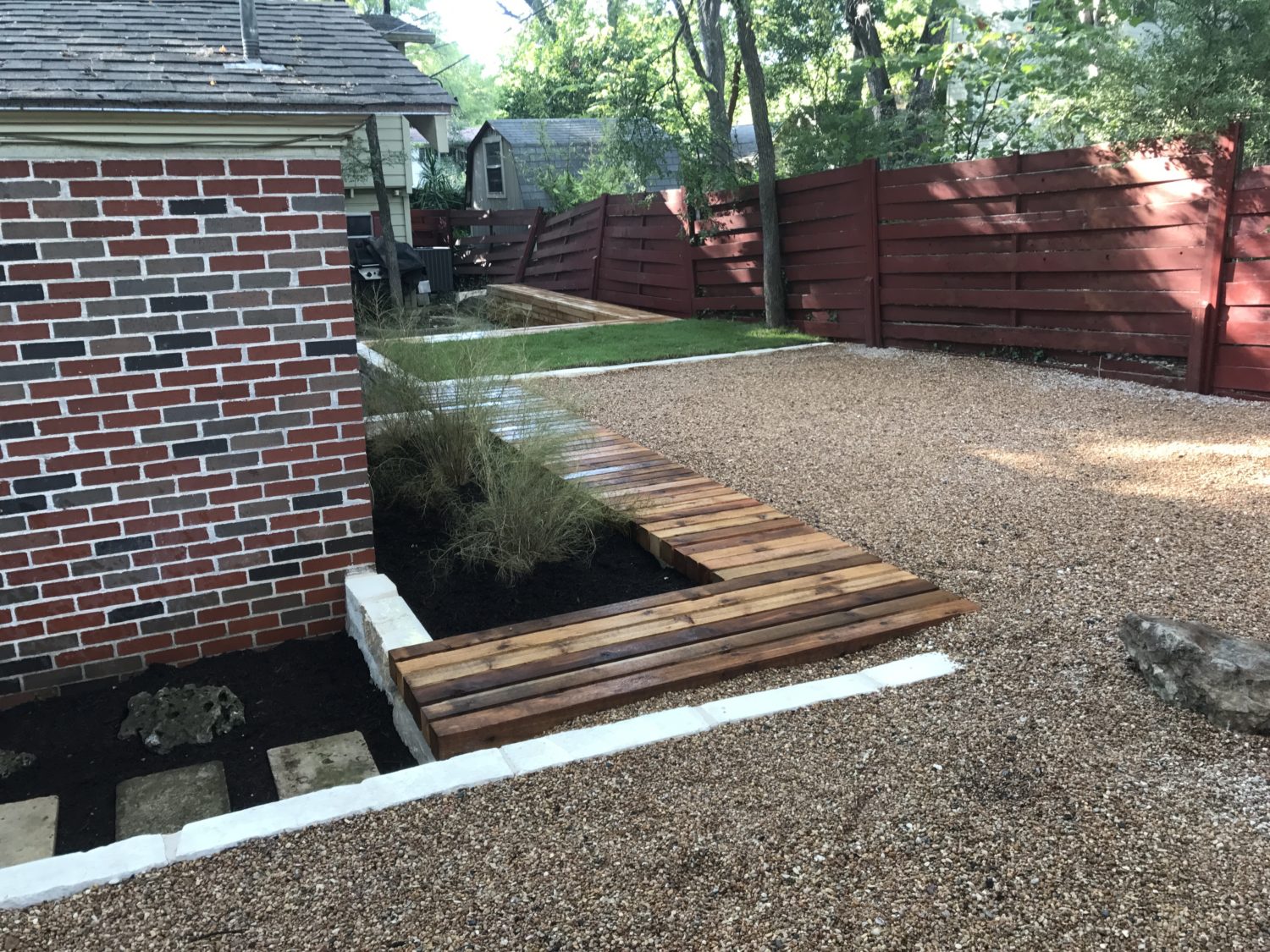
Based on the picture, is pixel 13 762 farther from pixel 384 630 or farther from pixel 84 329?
pixel 84 329

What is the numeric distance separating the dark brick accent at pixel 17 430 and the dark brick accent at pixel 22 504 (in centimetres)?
21

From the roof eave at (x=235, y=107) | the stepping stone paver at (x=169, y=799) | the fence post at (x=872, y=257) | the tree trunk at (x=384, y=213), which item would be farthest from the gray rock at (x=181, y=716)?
the tree trunk at (x=384, y=213)

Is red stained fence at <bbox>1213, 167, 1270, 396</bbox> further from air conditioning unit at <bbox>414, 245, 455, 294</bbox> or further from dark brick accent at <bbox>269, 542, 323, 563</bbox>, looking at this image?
air conditioning unit at <bbox>414, 245, 455, 294</bbox>

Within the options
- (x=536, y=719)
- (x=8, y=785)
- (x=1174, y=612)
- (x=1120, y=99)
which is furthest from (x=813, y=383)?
(x=8, y=785)

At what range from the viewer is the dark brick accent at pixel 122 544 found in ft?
11.1

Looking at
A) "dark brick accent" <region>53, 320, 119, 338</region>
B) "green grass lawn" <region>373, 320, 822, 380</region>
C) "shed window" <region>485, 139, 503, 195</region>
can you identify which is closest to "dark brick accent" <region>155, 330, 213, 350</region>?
"dark brick accent" <region>53, 320, 119, 338</region>

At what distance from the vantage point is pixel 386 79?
357 cm

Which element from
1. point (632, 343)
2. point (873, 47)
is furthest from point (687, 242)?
point (873, 47)

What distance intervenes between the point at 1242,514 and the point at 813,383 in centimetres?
420

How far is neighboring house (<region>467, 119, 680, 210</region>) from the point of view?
2597 cm

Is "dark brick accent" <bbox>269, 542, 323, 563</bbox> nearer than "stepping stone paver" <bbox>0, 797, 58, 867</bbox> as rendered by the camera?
No

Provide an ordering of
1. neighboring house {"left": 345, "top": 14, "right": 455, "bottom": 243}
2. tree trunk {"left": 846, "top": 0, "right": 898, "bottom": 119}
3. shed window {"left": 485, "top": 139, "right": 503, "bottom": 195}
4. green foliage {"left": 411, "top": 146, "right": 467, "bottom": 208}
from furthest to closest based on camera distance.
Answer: shed window {"left": 485, "top": 139, "right": 503, "bottom": 195}, green foliage {"left": 411, "top": 146, "right": 467, "bottom": 208}, neighboring house {"left": 345, "top": 14, "right": 455, "bottom": 243}, tree trunk {"left": 846, "top": 0, "right": 898, "bottom": 119}

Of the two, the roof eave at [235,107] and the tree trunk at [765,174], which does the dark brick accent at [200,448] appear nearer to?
the roof eave at [235,107]

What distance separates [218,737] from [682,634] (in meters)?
1.53
